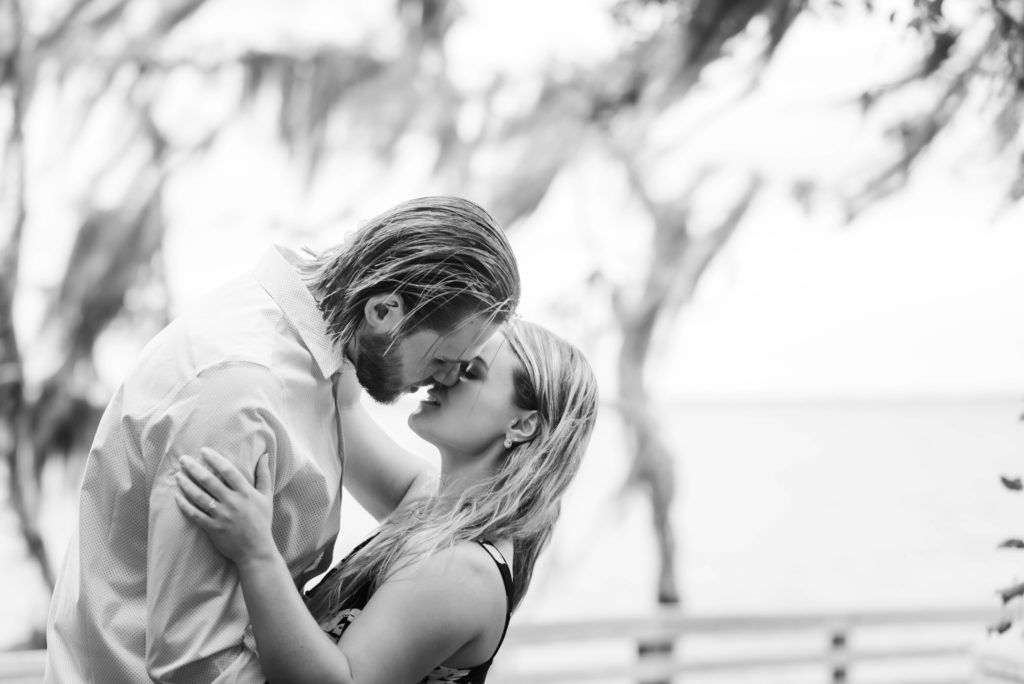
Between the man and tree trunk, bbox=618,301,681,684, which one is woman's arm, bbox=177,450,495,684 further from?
tree trunk, bbox=618,301,681,684

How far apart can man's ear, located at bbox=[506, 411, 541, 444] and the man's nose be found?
16 cm

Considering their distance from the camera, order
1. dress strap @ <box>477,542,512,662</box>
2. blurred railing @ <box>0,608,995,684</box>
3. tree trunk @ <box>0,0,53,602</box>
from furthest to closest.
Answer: tree trunk @ <box>0,0,53,602</box> → blurred railing @ <box>0,608,995,684</box> → dress strap @ <box>477,542,512,662</box>

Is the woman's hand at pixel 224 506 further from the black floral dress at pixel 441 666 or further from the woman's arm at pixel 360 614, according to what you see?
the black floral dress at pixel 441 666

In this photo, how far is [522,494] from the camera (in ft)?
5.46

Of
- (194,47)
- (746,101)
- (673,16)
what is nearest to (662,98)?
(746,101)

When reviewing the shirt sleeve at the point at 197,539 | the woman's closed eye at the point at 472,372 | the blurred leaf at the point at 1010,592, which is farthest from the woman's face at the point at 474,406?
the blurred leaf at the point at 1010,592

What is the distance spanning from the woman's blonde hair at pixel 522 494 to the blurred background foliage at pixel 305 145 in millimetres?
3183

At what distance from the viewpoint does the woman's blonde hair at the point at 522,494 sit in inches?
63.8

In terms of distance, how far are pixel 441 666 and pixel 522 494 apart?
280 millimetres

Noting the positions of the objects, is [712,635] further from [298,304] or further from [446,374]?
[298,304]

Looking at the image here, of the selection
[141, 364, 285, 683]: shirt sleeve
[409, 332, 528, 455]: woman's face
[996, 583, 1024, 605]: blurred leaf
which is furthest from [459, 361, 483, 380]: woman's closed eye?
[996, 583, 1024, 605]: blurred leaf

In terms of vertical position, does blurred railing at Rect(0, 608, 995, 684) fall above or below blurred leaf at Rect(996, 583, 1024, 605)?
above

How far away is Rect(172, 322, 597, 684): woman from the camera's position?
1329 mm

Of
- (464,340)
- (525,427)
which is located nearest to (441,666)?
(525,427)
